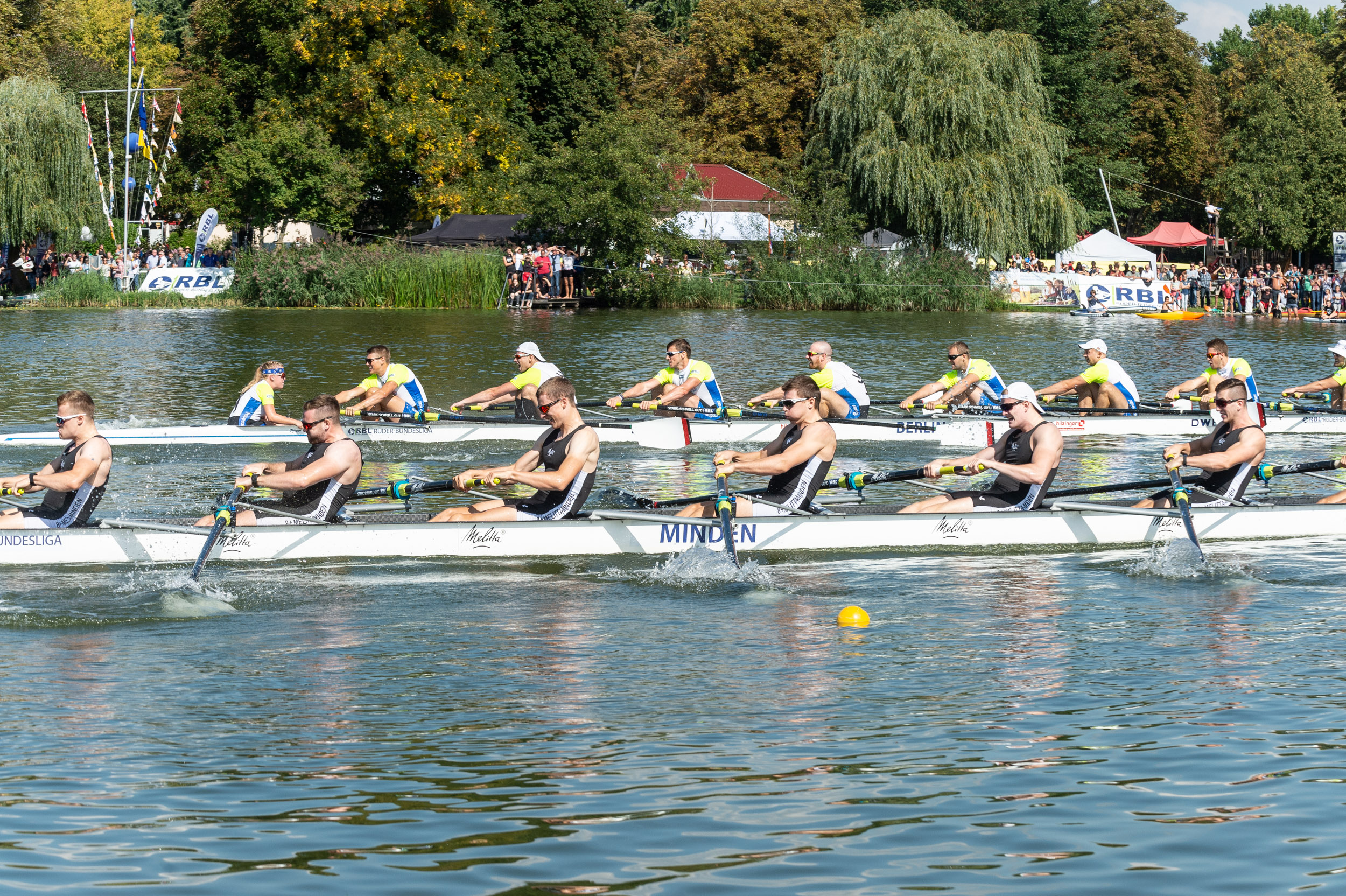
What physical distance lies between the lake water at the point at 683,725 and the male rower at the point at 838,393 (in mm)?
7321

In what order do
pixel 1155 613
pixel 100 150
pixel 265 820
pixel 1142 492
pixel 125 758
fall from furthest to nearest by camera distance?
pixel 100 150 → pixel 1142 492 → pixel 1155 613 → pixel 125 758 → pixel 265 820

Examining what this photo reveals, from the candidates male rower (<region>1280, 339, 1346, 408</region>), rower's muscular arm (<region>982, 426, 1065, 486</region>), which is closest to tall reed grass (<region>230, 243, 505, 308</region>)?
male rower (<region>1280, 339, 1346, 408</region>)

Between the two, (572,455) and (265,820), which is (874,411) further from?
(265,820)

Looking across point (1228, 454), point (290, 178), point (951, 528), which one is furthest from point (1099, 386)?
point (290, 178)

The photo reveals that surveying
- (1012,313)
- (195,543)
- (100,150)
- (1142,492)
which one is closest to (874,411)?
(1142,492)

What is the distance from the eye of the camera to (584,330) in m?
43.0

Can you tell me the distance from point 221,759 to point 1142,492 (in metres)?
13.4

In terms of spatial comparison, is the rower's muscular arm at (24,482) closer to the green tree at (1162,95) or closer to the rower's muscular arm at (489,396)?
the rower's muscular arm at (489,396)

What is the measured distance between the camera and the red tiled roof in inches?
2453

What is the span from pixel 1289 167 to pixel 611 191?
3101 cm

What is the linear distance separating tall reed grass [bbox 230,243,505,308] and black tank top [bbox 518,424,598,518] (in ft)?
125

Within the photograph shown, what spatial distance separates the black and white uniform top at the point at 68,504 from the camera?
13.0 meters

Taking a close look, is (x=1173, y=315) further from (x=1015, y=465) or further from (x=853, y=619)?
(x=853, y=619)

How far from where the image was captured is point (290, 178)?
53188 mm
